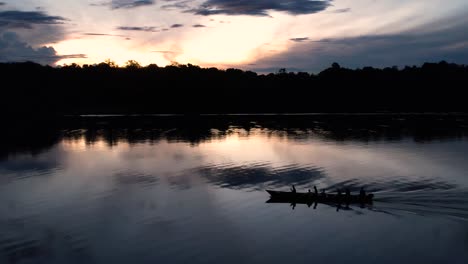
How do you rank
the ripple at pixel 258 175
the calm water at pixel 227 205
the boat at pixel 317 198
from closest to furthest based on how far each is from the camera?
1. the calm water at pixel 227 205
2. the boat at pixel 317 198
3. the ripple at pixel 258 175

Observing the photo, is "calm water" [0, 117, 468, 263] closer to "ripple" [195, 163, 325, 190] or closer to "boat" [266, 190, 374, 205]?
"ripple" [195, 163, 325, 190]

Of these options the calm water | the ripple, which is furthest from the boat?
the ripple

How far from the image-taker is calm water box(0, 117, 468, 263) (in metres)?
26.7

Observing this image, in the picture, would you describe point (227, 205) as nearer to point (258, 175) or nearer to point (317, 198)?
point (317, 198)

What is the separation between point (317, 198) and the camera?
36.4 meters

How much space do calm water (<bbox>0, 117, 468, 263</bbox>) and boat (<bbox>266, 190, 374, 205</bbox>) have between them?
0.69m

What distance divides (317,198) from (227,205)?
288 inches

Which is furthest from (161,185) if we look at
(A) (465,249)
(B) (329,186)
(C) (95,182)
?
(A) (465,249)

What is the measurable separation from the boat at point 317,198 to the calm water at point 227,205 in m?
0.69

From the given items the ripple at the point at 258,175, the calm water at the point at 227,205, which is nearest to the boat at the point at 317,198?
the calm water at the point at 227,205

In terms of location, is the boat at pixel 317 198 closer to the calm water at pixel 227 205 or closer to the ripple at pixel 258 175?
the calm water at pixel 227 205

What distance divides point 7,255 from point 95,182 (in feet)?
75.9

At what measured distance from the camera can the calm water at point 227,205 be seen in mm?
26719

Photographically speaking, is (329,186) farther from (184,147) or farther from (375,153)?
(184,147)
